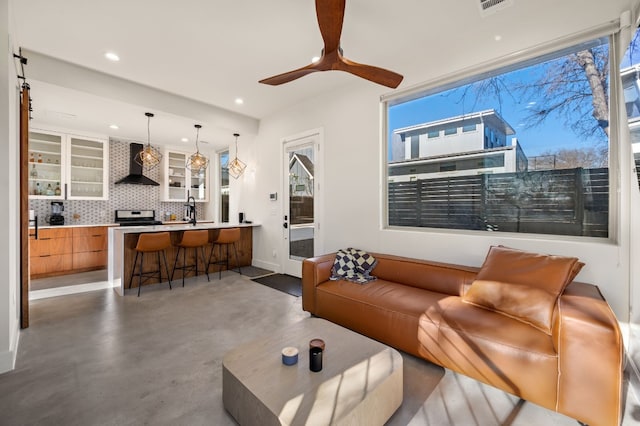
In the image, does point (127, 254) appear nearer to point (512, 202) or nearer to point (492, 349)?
point (492, 349)

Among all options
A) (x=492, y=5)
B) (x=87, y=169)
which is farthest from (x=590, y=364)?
(x=87, y=169)

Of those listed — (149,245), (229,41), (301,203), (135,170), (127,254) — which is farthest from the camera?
(135,170)

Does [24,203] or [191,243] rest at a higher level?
[24,203]

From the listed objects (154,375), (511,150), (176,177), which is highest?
(176,177)

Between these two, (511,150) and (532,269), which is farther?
(511,150)

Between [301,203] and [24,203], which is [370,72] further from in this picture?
[24,203]

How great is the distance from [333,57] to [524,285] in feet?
7.17

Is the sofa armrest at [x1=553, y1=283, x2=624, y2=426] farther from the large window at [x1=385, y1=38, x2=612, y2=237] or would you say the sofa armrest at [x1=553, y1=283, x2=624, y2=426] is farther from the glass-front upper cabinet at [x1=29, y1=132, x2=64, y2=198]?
the glass-front upper cabinet at [x1=29, y1=132, x2=64, y2=198]

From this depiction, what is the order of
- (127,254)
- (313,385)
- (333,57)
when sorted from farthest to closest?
(127,254), (333,57), (313,385)

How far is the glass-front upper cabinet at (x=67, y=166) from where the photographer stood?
5.16m

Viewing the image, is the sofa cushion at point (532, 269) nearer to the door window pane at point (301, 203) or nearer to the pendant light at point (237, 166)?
the door window pane at point (301, 203)

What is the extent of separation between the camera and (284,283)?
4.41m

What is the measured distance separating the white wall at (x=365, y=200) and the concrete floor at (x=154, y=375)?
1.08m

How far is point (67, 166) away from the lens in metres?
5.38
